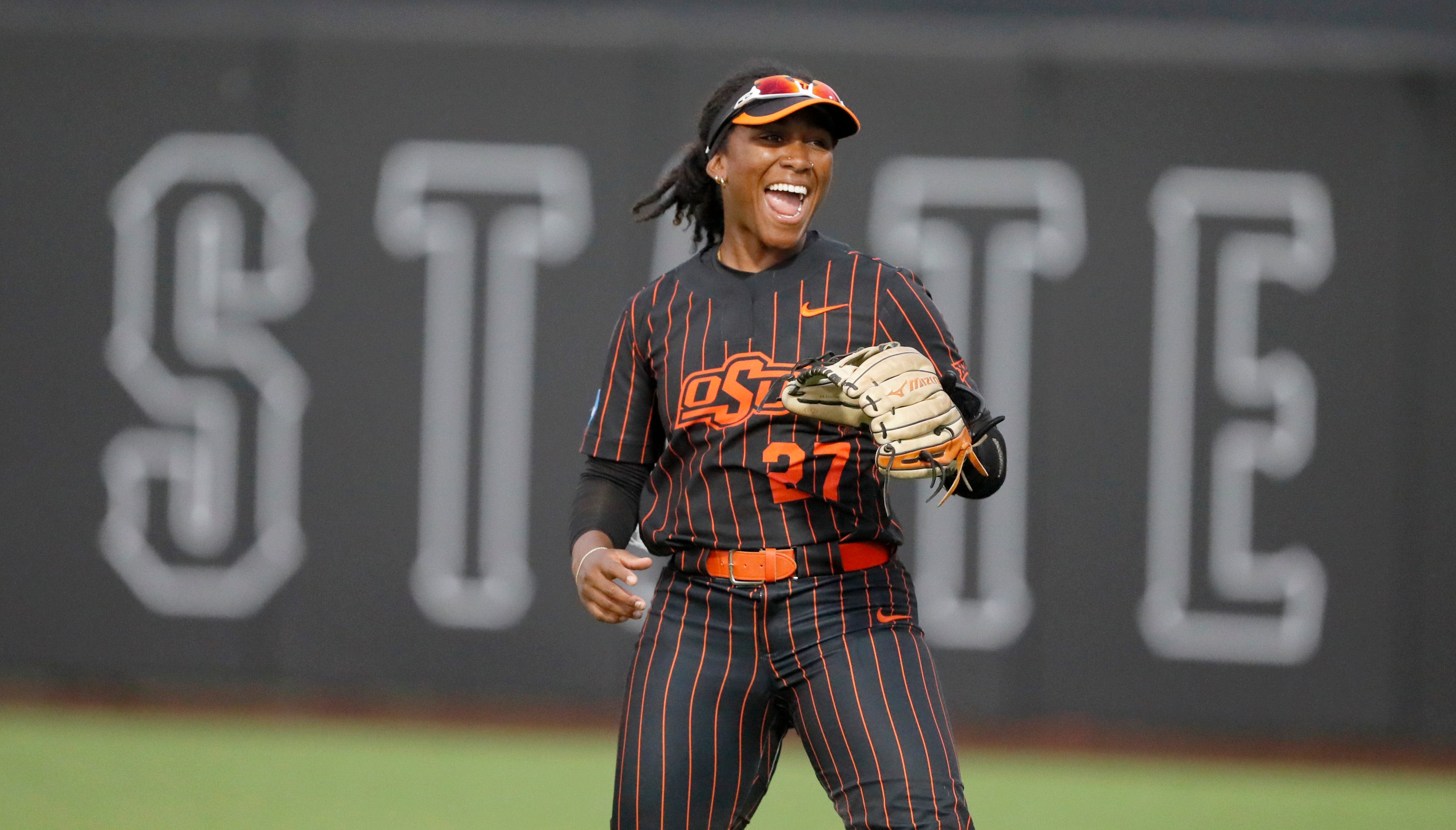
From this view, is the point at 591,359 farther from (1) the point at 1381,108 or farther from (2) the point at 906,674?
(2) the point at 906,674

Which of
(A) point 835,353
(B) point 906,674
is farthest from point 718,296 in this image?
(B) point 906,674

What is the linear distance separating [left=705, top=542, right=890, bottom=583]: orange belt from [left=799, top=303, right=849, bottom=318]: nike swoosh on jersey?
1.34 ft

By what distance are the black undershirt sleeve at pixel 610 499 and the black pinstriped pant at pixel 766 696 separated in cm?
22

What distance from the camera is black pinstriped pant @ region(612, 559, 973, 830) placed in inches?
105

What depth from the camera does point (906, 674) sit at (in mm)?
2713

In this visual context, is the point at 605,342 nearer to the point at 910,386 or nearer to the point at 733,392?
the point at 733,392

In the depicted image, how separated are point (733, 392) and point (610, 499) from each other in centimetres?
37

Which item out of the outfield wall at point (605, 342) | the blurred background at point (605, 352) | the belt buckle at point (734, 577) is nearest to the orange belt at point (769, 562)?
the belt buckle at point (734, 577)

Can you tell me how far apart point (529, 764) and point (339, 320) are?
1.94 meters

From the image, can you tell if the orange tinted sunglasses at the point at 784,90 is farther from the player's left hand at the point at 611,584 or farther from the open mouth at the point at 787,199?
the player's left hand at the point at 611,584

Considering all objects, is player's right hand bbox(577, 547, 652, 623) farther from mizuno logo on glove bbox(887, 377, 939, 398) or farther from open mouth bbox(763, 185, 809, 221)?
open mouth bbox(763, 185, 809, 221)

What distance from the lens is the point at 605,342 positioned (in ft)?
21.0

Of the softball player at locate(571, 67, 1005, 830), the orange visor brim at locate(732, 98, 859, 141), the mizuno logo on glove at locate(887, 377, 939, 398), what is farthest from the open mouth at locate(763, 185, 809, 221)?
the mizuno logo on glove at locate(887, 377, 939, 398)

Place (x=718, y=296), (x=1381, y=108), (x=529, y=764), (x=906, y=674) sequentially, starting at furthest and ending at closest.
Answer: (x=1381, y=108) < (x=529, y=764) < (x=718, y=296) < (x=906, y=674)
